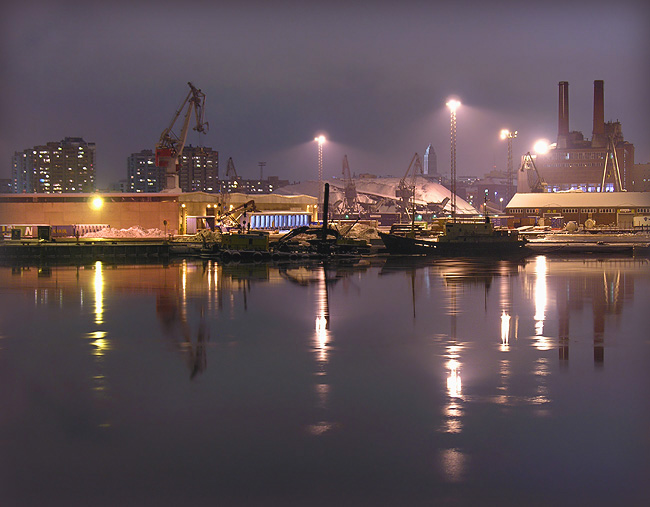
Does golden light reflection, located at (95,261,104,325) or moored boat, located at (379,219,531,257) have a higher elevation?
moored boat, located at (379,219,531,257)

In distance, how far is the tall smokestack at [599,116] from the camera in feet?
561

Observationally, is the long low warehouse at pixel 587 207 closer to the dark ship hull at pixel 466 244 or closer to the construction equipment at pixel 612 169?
the construction equipment at pixel 612 169

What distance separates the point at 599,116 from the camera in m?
180

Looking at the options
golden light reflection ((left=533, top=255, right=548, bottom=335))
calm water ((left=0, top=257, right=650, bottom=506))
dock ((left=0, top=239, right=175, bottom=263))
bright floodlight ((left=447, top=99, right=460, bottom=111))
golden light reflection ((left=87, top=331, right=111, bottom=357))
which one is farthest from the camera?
bright floodlight ((left=447, top=99, right=460, bottom=111))

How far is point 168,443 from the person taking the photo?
14344 mm

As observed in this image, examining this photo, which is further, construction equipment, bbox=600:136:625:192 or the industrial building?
construction equipment, bbox=600:136:625:192

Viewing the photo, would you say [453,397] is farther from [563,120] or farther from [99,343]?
[563,120]

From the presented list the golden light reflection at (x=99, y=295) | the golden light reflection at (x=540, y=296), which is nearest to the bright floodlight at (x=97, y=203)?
the golden light reflection at (x=99, y=295)

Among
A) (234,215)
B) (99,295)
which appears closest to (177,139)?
(234,215)

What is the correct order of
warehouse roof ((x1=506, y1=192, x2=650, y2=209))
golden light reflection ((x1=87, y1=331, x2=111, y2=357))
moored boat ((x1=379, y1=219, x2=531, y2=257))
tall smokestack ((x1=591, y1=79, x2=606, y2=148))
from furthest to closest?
1. tall smokestack ((x1=591, y1=79, x2=606, y2=148))
2. warehouse roof ((x1=506, y1=192, x2=650, y2=209))
3. moored boat ((x1=379, y1=219, x2=531, y2=257))
4. golden light reflection ((x1=87, y1=331, x2=111, y2=357))

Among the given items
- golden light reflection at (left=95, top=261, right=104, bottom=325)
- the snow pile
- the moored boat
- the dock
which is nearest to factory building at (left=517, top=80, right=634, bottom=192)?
the moored boat

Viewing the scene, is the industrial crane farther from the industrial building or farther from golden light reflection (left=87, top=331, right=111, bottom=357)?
golden light reflection (left=87, top=331, right=111, bottom=357)

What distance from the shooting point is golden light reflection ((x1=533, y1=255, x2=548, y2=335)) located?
28109mm

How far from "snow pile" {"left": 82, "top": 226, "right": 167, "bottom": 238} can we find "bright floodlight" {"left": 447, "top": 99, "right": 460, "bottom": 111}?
129 ft
